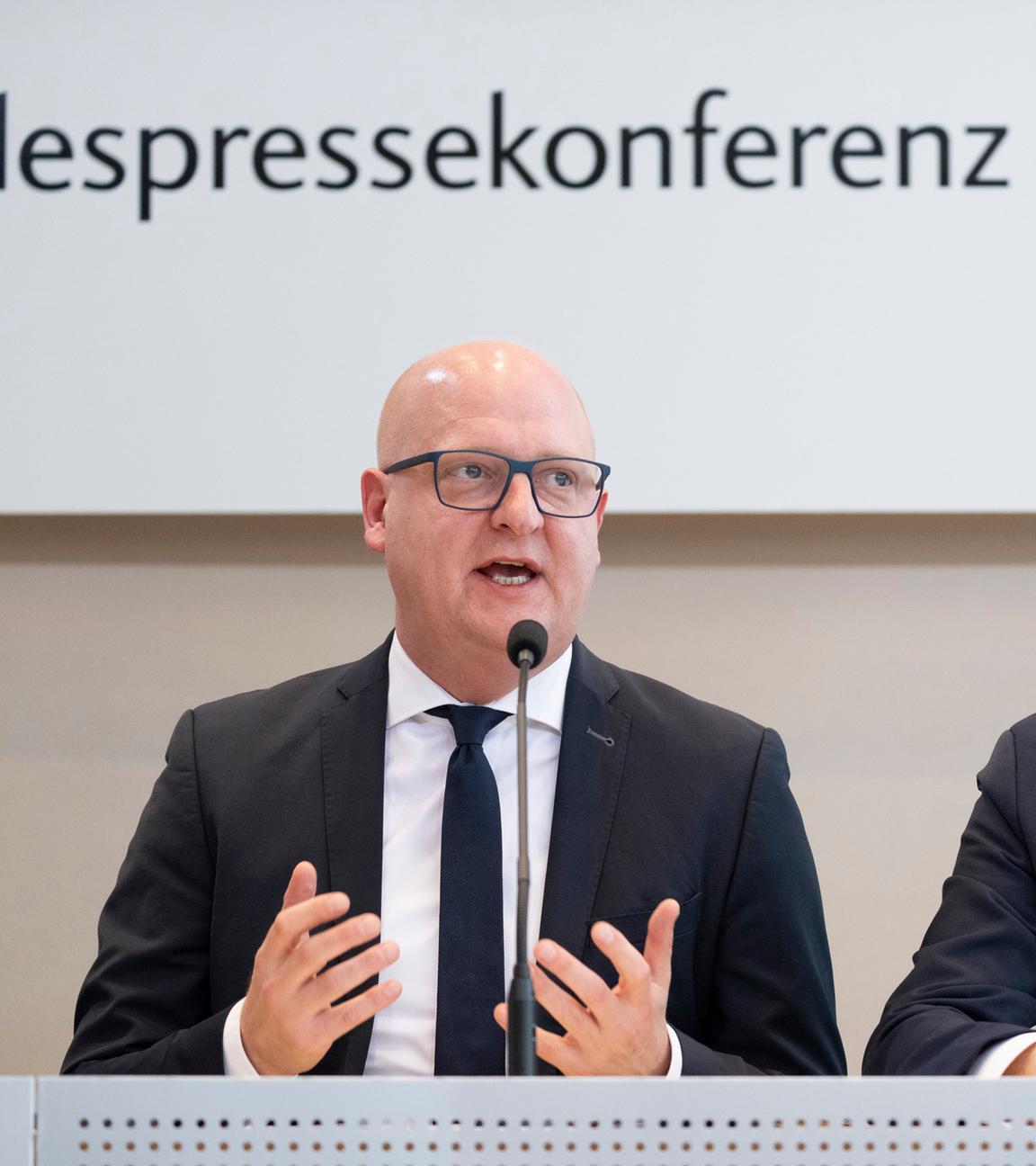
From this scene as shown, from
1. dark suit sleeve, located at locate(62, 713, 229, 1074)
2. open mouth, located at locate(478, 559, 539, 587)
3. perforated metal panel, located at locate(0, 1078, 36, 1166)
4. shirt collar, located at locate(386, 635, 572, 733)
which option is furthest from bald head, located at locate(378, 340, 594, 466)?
perforated metal panel, located at locate(0, 1078, 36, 1166)

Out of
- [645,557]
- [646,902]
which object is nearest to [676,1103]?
[646,902]

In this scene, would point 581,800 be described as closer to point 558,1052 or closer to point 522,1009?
point 558,1052

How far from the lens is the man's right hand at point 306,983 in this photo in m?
1.24

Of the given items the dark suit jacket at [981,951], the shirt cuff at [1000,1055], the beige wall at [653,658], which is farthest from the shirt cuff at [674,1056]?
the beige wall at [653,658]

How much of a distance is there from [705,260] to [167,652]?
1.18 meters

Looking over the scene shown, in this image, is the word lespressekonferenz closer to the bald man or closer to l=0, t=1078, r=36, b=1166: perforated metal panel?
the bald man

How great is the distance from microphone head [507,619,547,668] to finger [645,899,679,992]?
256mm

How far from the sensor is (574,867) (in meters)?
1.63

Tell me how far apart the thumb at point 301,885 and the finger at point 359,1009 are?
10cm

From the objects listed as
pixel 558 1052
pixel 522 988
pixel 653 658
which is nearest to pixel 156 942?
Answer: pixel 558 1052

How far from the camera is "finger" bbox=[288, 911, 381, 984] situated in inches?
48.6

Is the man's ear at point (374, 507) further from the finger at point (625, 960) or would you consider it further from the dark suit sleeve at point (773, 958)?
the finger at point (625, 960)

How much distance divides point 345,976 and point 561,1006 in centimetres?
19

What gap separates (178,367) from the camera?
2.46 metres
